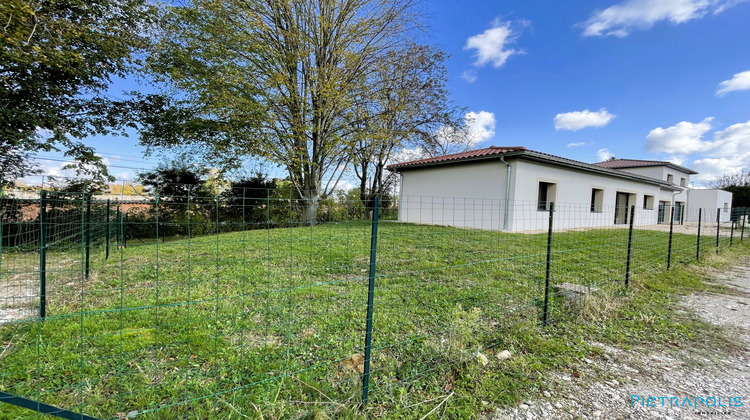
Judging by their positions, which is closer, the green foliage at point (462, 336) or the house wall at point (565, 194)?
the green foliage at point (462, 336)

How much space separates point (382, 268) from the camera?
445cm

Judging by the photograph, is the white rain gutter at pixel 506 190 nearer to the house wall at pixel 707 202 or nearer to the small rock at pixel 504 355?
the small rock at pixel 504 355

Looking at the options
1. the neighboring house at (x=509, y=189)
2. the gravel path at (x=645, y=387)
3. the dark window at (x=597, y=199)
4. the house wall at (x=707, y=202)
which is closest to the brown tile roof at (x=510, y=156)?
the neighboring house at (x=509, y=189)

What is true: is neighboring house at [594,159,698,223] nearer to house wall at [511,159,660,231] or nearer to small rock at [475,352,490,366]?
house wall at [511,159,660,231]

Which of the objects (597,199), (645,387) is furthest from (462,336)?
(597,199)

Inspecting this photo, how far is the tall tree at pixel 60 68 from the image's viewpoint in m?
6.73

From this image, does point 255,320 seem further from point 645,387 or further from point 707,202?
point 707,202

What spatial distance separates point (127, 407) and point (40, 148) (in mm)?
11211

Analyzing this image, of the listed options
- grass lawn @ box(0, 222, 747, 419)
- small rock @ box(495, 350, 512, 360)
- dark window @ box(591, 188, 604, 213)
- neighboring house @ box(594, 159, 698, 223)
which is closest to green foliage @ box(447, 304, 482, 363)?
grass lawn @ box(0, 222, 747, 419)

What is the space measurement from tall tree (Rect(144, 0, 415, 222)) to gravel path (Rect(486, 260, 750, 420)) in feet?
28.6

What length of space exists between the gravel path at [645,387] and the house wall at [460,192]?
649cm

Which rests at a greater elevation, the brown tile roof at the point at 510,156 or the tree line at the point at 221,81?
the tree line at the point at 221,81

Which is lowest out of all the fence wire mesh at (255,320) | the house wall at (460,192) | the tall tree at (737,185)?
the fence wire mesh at (255,320)

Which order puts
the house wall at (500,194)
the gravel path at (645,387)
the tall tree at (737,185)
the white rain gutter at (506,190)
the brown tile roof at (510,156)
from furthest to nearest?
the tall tree at (737,185)
the house wall at (500,194)
the white rain gutter at (506,190)
the brown tile roof at (510,156)
the gravel path at (645,387)
